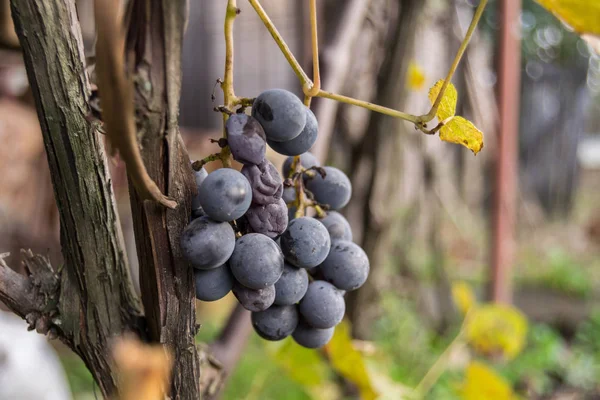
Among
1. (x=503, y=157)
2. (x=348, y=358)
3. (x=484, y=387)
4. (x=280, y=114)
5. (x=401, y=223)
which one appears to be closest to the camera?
(x=280, y=114)

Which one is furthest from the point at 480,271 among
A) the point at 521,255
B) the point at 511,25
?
the point at 511,25

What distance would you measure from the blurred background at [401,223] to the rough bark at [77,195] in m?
0.03

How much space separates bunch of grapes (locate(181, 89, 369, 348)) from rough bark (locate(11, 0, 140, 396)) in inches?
2.6

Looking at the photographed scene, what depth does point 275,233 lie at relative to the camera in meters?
0.35

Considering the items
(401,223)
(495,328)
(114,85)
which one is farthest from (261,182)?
(401,223)

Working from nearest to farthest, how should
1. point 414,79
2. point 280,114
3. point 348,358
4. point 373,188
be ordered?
point 280,114 < point 348,358 < point 414,79 < point 373,188

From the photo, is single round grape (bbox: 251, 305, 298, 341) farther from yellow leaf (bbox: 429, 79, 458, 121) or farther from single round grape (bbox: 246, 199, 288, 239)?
yellow leaf (bbox: 429, 79, 458, 121)

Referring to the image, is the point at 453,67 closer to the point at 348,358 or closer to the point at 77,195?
the point at 77,195

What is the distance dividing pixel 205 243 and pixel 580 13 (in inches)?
10.5

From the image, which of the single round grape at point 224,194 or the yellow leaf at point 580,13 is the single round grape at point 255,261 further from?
the yellow leaf at point 580,13

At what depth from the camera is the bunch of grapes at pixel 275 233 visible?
1.03ft

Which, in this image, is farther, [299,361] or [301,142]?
[299,361]

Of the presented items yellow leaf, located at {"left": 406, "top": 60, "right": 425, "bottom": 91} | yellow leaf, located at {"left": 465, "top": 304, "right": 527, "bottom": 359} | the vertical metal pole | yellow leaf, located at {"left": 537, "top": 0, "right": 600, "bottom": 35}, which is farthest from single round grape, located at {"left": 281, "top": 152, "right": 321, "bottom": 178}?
the vertical metal pole

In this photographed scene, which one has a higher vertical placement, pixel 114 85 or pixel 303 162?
pixel 114 85
